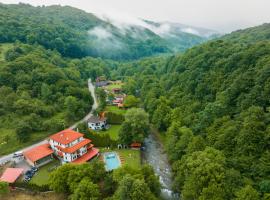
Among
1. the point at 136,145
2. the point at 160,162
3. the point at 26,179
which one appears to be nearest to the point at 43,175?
the point at 26,179

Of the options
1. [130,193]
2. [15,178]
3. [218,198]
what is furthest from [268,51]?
[15,178]

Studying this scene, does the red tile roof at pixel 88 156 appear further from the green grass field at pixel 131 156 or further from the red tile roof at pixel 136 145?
the red tile roof at pixel 136 145

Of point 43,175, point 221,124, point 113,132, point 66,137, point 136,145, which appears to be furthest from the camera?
point 113,132

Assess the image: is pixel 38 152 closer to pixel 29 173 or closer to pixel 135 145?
pixel 29 173

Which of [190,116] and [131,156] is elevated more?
[190,116]

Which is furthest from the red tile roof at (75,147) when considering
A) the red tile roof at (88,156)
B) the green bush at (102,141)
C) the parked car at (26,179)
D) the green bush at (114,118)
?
the green bush at (114,118)

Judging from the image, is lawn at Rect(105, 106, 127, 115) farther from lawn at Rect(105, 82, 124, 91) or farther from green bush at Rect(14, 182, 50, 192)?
green bush at Rect(14, 182, 50, 192)
